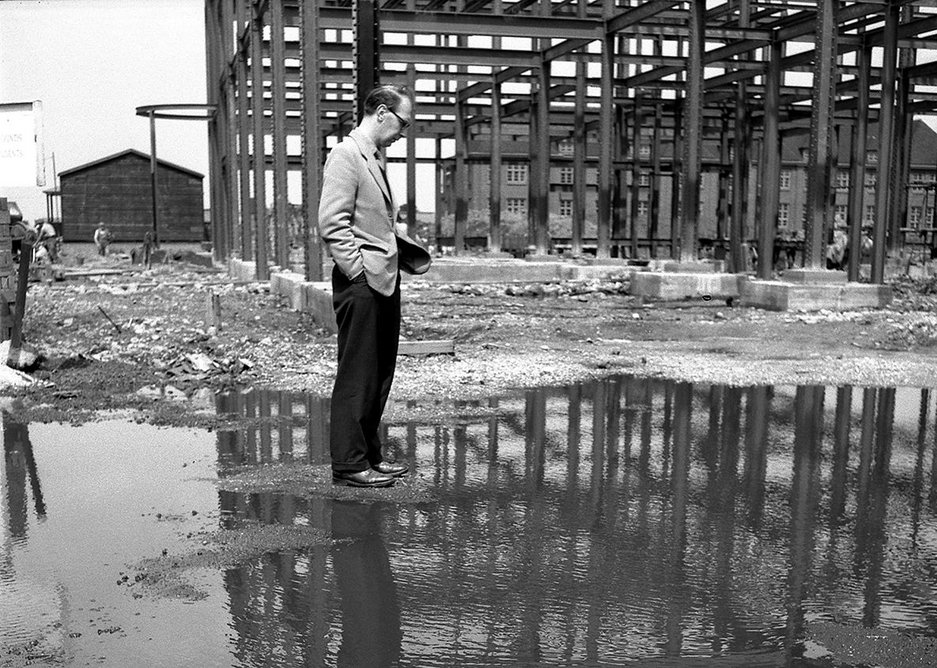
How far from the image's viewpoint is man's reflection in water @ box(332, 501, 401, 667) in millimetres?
2957

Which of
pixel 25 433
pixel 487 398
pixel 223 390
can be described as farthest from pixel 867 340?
pixel 25 433

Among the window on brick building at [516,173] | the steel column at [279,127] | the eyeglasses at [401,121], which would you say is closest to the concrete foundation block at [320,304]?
the steel column at [279,127]

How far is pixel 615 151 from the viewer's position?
32.5 meters

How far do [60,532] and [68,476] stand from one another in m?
1.07

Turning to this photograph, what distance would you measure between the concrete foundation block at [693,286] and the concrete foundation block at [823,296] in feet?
4.19

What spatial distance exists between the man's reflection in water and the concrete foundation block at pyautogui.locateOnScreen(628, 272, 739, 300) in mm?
12698

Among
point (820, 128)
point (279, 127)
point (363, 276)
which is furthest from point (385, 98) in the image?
point (279, 127)

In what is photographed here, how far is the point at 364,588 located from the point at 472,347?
281 inches

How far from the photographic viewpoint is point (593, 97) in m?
30.2

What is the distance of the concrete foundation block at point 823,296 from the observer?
14.5 meters

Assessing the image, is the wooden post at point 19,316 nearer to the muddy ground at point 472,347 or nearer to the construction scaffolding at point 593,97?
the muddy ground at point 472,347

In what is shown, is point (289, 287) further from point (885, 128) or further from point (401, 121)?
point (401, 121)

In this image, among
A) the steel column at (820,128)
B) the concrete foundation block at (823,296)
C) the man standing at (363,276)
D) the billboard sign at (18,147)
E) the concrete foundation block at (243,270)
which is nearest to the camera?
the man standing at (363,276)

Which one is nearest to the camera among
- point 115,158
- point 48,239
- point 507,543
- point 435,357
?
point 507,543
